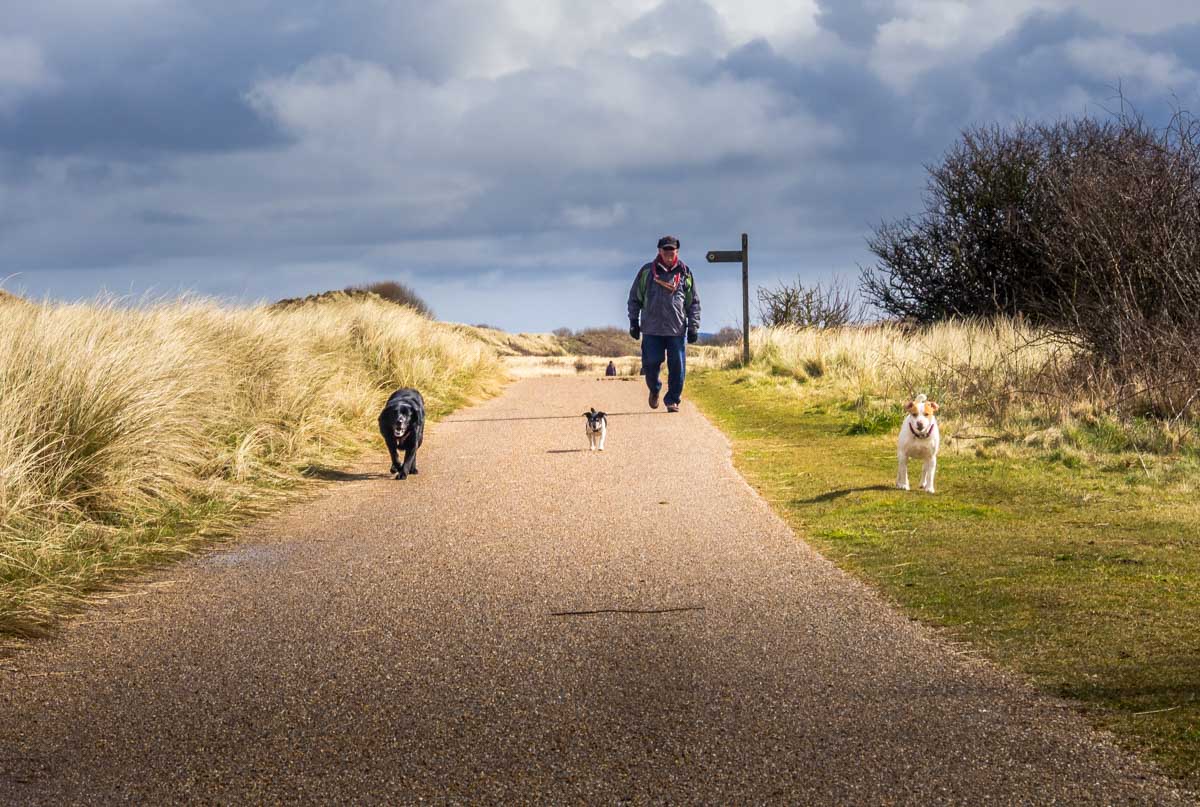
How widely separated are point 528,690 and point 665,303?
11832 mm

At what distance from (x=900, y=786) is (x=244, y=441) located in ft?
24.2

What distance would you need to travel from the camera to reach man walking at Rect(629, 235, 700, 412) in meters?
15.4

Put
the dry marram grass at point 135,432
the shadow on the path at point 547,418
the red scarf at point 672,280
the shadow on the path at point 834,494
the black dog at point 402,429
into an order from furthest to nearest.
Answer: the red scarf at point 672,280, the shadow on the path at point 547,418, the black dog at point 402,429, the shadow on the path at point 834,494, the dry marram grass at point 135,432

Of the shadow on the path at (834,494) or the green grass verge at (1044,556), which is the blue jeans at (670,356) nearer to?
the green grass verge at (1044,556)

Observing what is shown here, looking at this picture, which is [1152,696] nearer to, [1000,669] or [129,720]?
[1000,669]

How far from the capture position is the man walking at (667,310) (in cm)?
1538

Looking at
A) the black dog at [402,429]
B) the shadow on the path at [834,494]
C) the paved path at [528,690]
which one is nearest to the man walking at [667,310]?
the black dog at [402,429]

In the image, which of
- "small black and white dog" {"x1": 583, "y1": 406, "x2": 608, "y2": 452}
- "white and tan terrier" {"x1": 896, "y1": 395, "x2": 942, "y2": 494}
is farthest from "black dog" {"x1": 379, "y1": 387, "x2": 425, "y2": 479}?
"white and tan terrier" {"x1": 896, "y1": 395, "x2": 942, "y2": 494}

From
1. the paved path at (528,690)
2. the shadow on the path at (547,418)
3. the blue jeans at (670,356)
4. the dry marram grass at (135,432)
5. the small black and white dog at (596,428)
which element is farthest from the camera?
the blue jeans at (670,356)

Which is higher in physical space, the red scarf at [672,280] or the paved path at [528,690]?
the red scarf at [672,280]

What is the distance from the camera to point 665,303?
15.4 metres

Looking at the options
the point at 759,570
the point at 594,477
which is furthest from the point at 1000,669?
the point at 594,477

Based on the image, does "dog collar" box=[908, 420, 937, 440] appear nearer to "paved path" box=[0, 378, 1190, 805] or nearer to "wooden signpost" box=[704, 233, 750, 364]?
"paved path" box=[0, 378, 1190, 805]

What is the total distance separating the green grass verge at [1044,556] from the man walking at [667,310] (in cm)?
386
